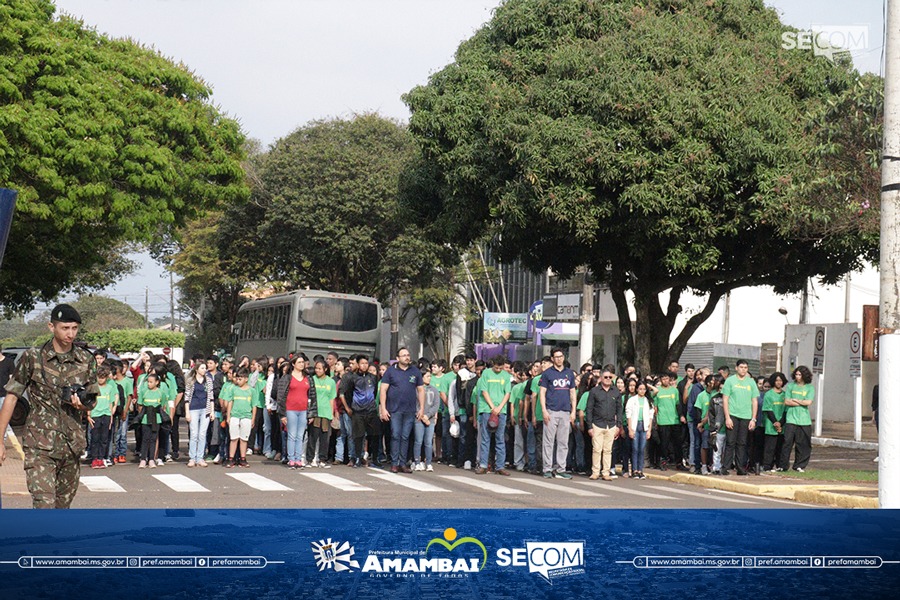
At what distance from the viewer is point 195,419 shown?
63.3ft

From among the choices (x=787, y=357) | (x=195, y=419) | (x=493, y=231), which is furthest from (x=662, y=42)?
(x=787, y=357)

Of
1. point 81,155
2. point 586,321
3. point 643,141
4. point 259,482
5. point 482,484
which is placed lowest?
point 259,482

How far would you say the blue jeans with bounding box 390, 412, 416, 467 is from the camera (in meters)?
18.8

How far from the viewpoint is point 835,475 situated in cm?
1906

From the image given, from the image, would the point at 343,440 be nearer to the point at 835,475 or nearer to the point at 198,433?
the point at 198,433

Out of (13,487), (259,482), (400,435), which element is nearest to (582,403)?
(400,435)

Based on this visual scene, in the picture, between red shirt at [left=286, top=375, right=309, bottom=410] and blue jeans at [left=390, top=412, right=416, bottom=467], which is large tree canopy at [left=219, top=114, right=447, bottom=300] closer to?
red shirt at [left=286, top=375, right=309, bottom=410]

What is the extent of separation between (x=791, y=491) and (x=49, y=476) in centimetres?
861

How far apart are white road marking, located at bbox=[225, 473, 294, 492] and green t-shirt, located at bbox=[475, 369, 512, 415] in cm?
361

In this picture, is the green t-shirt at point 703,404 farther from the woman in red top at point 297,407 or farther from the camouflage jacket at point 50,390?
the camouflage jacket at point 50,390

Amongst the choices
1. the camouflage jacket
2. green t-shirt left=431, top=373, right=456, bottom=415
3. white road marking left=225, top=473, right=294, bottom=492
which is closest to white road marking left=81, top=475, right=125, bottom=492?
white road marking left=225, top=473, right=294, bottom=492

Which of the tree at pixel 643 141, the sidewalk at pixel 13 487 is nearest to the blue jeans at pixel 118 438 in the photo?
the sidewalk at pixel 13 487

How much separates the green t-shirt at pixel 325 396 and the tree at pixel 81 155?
10.7ft

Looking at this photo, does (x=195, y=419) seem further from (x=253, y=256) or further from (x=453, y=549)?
(x=453, y=549)
